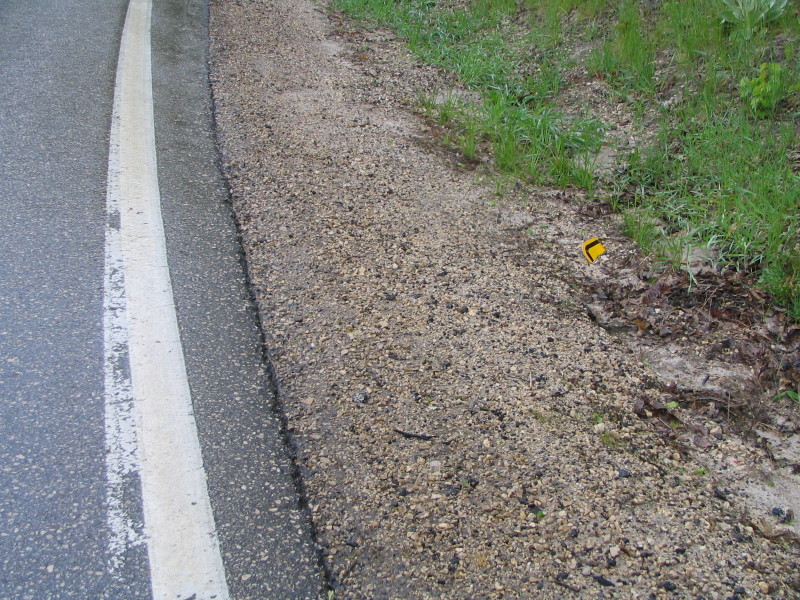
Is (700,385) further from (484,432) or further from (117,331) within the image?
(117,331)

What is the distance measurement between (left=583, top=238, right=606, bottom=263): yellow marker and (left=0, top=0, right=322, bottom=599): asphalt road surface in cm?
180

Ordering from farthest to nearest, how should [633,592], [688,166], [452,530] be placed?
[688,166], [452,530], [633,592]

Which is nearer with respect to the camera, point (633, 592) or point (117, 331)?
point (633, 592)

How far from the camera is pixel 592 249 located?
11.9ft

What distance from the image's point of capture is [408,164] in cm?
440

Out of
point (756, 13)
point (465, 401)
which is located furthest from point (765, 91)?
point (465, 401)

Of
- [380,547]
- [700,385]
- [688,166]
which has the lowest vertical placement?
[380,547]

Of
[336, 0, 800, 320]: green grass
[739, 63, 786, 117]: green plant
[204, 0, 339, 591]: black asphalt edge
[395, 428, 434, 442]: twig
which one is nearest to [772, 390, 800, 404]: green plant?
[336, 0, 800, 320]: green grass

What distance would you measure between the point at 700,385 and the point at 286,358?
5.38 ft

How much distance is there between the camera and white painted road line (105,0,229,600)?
75.0 inches

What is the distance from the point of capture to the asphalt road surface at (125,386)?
1.89 metres

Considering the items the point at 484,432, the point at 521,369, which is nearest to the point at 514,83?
the point at 521,369

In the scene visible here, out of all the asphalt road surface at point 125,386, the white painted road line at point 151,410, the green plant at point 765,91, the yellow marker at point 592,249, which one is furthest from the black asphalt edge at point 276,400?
the green plant at point 765,91

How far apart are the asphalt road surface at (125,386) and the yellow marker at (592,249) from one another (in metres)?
1.80
